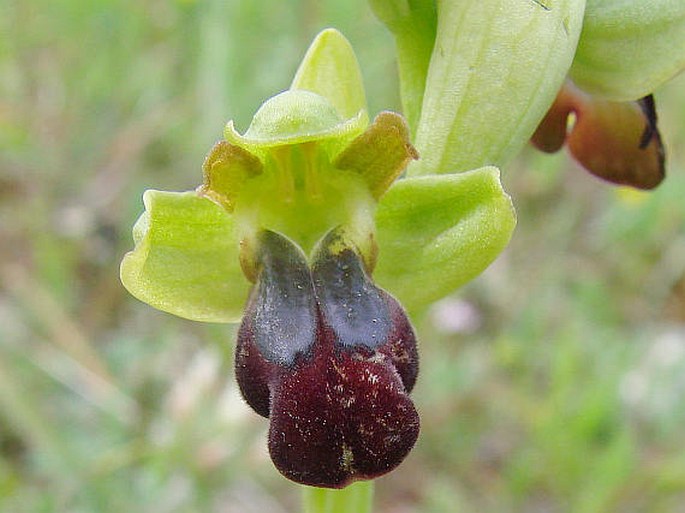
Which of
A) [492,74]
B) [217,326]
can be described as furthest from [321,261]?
[217,326]

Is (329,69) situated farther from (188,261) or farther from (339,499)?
(339,499)

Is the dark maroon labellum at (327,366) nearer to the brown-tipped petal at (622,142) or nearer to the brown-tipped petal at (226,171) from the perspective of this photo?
the brown-tipped petal at (226,171)

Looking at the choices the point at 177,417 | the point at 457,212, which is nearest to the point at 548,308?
the point at 177,417

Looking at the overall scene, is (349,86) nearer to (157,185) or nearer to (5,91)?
(157,185)

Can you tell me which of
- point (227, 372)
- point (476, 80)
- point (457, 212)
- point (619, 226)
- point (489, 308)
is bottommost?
point (489, 308)

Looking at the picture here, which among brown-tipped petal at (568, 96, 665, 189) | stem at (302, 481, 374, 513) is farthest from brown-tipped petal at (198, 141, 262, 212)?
brown-tipped petal at (568, 96, 665, 189)

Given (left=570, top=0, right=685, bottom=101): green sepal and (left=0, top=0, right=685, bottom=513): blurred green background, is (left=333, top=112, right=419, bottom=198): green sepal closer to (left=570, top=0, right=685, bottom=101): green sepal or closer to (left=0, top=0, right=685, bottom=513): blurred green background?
(left=570, top=0, right=685, bottom=101): green sepal
